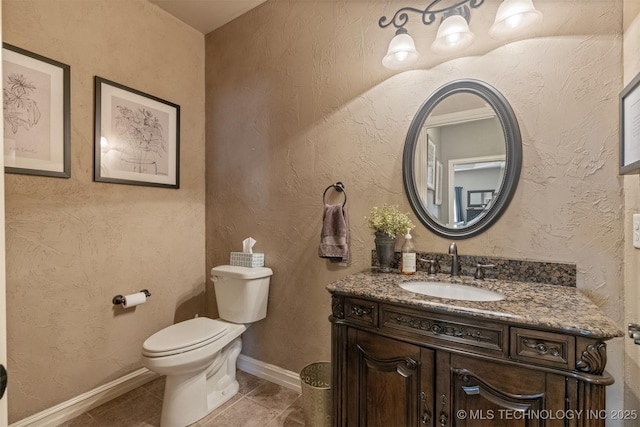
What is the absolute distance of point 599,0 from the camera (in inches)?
50.0

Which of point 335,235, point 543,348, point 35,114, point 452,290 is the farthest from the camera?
point 335,235

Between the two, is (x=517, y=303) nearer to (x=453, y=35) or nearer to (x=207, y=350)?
(x=453, y=35)

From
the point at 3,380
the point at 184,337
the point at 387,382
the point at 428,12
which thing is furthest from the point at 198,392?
A: the point at 428,12

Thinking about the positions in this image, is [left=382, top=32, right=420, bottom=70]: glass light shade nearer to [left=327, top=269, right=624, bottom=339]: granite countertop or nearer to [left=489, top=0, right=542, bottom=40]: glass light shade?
[left=489, top=0, right=542, bottom=40]: glass light shade

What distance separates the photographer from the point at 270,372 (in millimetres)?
2199

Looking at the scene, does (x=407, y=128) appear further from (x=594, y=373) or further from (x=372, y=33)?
(x=594, y=373)

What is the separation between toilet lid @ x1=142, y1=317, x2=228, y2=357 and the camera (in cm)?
161

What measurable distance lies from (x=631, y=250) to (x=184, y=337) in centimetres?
212

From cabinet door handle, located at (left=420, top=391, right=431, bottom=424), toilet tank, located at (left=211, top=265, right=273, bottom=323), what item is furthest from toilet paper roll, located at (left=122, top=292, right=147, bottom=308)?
cabinet door handle, located at (left=420, top=391, right=431, bottom=424)

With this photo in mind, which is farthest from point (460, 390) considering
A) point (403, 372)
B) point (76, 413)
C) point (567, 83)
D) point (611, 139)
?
point (76, 413)

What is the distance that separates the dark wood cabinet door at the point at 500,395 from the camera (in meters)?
0.97

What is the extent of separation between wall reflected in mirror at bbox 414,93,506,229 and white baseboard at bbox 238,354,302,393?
1.44 m

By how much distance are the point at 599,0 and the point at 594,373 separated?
1.43 meters

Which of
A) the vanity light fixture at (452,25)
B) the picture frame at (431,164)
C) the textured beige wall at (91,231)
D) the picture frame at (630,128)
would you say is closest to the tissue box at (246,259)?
the textured beige wall at (91,231)
